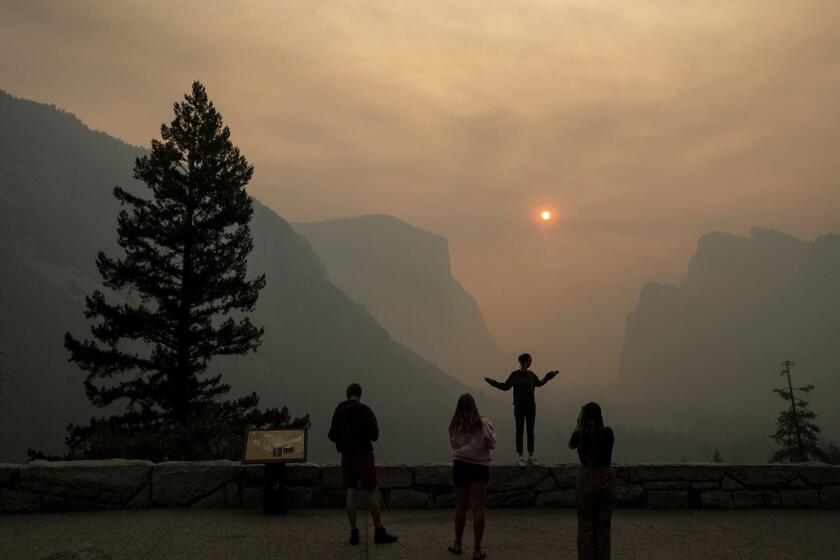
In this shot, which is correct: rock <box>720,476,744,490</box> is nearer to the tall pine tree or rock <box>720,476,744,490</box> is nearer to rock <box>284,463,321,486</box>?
rock <box>284,463,321,486</box>

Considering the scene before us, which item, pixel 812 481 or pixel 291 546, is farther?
pixel 812 481

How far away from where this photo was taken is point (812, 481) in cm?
1065

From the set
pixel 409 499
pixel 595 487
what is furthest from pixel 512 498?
pixel 595 487

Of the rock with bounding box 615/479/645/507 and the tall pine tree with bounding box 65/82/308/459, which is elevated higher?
the tall pine tree with bounding box 65/82/308/459

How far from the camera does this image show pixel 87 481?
31.9 feet

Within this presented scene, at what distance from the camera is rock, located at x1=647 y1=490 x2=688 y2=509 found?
10.4 metres

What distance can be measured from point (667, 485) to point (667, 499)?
0.69 feet

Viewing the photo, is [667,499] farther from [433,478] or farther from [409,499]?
[409,499]

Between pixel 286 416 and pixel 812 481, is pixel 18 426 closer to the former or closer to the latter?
pixel 286 416

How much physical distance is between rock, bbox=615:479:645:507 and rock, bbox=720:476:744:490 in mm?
1316

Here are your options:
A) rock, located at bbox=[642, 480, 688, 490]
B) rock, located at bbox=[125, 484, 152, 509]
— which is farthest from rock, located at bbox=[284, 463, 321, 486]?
rock, located at bbox=[642, 480, 688, 490]

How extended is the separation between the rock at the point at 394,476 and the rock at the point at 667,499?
3.81 m

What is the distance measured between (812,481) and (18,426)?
143 meters

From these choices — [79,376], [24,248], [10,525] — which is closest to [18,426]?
[79,376]
